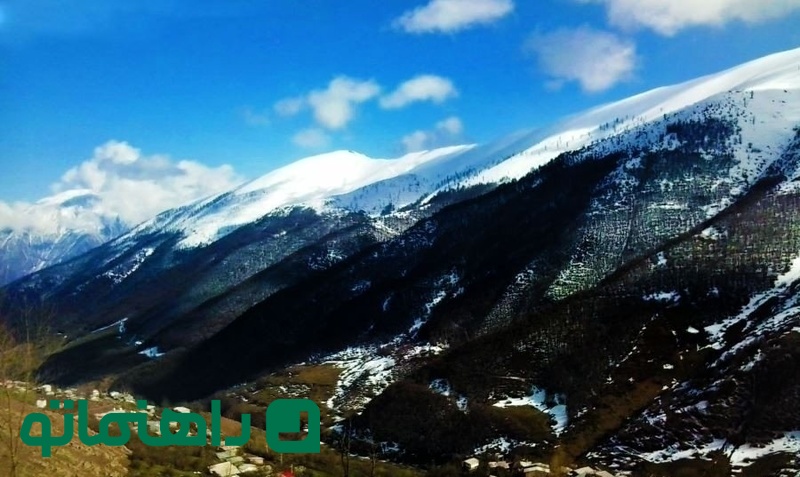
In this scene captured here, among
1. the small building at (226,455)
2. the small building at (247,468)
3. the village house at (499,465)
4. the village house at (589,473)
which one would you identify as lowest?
the village house at (589,473)

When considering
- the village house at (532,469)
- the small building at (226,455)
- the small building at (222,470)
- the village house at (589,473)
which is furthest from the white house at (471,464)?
the small building at (222,470)

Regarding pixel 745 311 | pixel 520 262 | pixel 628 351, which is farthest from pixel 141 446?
pixel 520 262

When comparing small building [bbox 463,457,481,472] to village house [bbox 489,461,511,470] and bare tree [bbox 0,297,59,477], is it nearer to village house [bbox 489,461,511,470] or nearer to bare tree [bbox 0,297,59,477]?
village house [bbox 489,461,511,470]

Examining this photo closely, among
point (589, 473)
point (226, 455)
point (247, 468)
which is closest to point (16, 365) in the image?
point (247, 468)

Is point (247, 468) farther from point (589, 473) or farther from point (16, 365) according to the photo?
point (589, 473)

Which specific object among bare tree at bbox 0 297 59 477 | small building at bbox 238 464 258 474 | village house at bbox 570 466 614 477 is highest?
bare tree at bbox 0 297 59 477

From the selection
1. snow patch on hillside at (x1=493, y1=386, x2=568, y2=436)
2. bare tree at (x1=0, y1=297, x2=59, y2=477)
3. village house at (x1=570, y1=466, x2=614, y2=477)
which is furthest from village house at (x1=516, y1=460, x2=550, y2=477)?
bare tree at (x1=0, y1=297, x2=59, y2=477)

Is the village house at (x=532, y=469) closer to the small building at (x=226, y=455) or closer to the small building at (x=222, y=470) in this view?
the small building at (x=226, y=455)

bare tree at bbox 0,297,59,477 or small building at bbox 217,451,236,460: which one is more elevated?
bare tree at bbox 0,297,59,477

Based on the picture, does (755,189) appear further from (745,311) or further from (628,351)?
(628,351)

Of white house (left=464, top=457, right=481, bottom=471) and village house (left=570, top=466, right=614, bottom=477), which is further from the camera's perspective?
white house (left=464, top=457, right=481, bottom=471)

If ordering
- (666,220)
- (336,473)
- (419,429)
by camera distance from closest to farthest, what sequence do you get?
1. (336,473)
2. (419,429)
3. (666,220)
